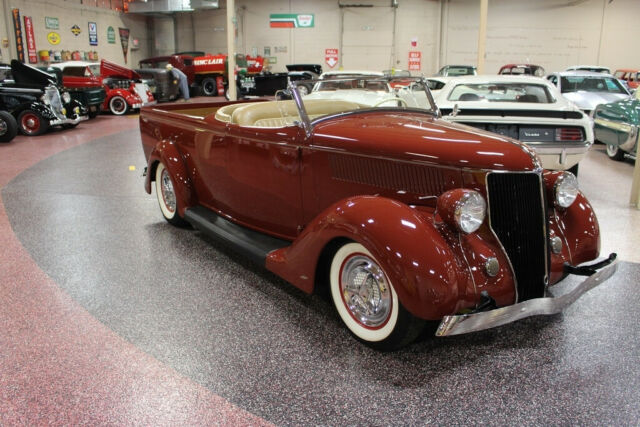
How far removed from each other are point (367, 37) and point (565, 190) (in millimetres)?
20526

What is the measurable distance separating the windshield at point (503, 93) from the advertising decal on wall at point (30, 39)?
1368cm

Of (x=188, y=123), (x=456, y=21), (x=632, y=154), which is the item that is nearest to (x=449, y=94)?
(x=632, y=154)

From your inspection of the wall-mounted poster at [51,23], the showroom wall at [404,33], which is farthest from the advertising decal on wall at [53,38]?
the showroom wall at [404,33]

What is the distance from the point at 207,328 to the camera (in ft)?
9.52

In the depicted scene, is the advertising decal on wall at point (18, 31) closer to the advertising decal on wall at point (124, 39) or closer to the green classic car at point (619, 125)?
the advertising decal on wall at point (124, 39)

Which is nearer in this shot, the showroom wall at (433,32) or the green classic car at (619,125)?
the green classic car at (619,125)

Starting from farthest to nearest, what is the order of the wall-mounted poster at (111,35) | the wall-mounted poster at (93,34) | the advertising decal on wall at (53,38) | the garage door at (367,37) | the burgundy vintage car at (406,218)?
the garage door at (367,37) → the wall-mounted poster at (111,35) → the wall-mounted poster at (93,34) → the advertising decal on wall at (53,38) → the burgundy vintage car at (406,218)

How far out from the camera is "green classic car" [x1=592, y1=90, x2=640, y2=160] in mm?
7324

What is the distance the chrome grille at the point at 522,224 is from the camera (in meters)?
2.52

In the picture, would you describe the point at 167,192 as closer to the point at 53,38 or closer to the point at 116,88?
the point at 116,88

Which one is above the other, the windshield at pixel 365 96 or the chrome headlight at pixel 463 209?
the windshield at pixel 365 96

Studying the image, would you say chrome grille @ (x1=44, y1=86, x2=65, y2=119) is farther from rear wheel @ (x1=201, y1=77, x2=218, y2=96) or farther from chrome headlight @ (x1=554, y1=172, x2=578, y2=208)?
chrome headlight @ (x1=554, y1=172, x2=578, y2=208)

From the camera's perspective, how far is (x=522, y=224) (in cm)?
255

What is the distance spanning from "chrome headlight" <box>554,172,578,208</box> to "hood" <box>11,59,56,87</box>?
424 inches
